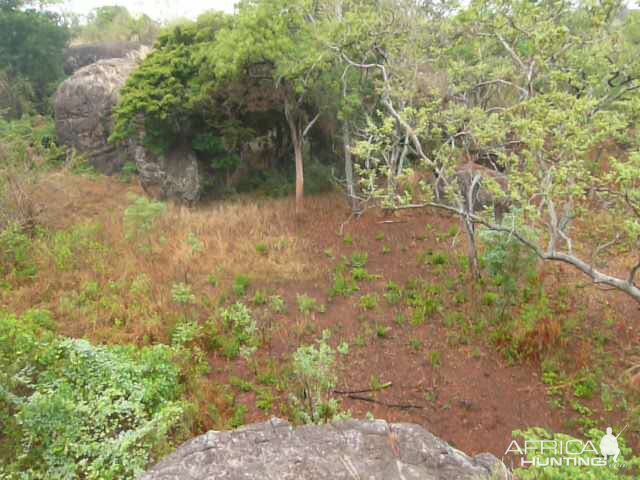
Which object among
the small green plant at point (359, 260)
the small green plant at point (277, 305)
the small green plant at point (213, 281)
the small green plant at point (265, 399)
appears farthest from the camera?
the small green plant at point (359, 260)

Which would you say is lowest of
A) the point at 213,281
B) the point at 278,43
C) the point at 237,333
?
the point at 237,333

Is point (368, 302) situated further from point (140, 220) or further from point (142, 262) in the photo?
point (140, 220)

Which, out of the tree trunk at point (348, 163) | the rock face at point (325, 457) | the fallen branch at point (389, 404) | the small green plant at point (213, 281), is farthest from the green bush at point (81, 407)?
the tree trunk at point (348, 163)

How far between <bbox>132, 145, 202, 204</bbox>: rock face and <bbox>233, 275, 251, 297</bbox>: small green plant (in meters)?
5.37

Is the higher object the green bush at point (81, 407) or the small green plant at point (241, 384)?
the green bush at point (81, 407)

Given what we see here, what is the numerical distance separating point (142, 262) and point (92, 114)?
10251 millimetres

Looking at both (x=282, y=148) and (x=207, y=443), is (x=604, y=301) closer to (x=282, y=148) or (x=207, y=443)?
(x=207, y=443)

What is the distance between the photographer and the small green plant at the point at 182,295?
26.1 ft

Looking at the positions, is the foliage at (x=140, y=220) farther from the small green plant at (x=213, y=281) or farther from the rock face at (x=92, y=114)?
the rock face at (x=92, y=114)

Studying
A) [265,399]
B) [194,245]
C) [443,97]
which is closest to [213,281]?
[194,245]

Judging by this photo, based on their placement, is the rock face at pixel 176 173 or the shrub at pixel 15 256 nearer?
the shrub at pixel 15 256

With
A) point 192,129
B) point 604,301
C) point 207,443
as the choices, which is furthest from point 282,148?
point 207,443

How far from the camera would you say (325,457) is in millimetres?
3092

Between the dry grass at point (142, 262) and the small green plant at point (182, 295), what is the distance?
0.40 feet
